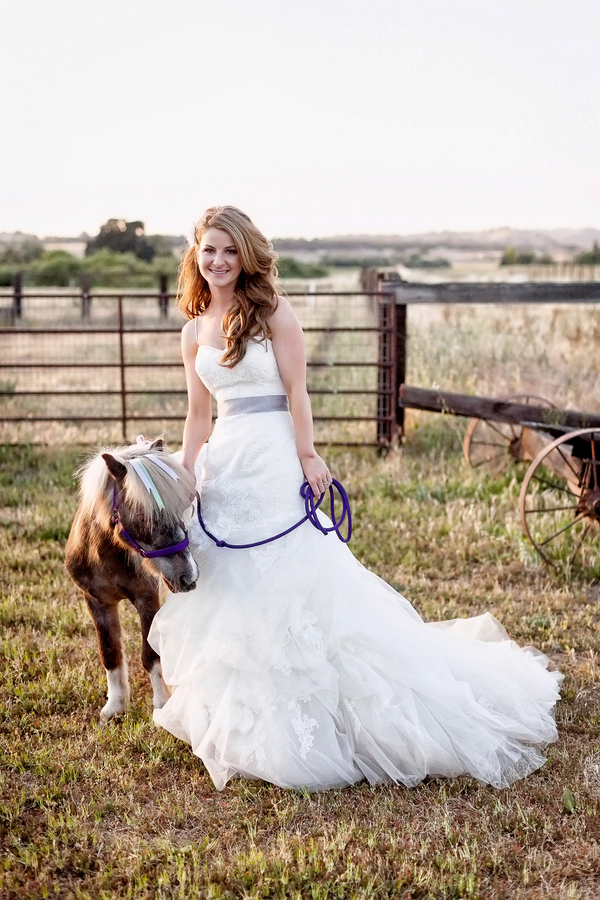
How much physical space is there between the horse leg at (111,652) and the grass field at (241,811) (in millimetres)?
125

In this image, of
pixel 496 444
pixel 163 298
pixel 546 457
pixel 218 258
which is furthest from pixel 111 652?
pixel 163 298

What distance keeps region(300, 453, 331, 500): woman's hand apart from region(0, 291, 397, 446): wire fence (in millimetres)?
3801

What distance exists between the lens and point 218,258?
11.9ft

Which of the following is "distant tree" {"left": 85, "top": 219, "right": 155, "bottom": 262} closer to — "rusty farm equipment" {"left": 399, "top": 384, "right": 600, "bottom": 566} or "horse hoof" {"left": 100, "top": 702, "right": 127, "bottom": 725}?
"rusty farm equipment" {"left": 399, "top": 384, "right": 600, "bottom": 566}

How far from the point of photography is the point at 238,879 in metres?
2.93

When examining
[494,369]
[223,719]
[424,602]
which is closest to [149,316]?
[494,369]

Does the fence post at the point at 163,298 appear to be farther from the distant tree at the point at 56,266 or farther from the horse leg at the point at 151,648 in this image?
the distant tree at the point at 56,266

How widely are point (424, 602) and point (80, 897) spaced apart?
3.03m

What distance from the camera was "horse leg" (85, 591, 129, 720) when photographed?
4.14 metres

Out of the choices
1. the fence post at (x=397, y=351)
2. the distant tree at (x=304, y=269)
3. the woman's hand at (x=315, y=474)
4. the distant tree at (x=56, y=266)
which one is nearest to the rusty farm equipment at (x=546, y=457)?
the fence post at (x=397, y=351)

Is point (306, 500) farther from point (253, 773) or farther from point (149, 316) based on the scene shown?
point (149, 316)

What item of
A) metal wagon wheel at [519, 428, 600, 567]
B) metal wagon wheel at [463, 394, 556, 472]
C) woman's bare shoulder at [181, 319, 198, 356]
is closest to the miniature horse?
woman's bare shoulder at [181, 319, 198, 356]

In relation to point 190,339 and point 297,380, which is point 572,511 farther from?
point 190,339

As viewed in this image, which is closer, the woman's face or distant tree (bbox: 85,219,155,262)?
the woman's face
